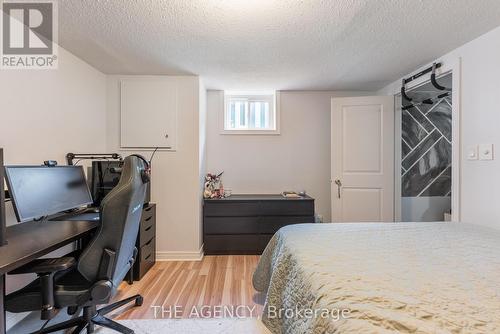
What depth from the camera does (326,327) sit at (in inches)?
31.6

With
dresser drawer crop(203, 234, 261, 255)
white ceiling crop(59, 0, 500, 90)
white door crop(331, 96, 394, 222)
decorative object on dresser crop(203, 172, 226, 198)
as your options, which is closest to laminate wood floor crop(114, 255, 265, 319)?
dresser drawer crop(203, 234, 261, 255)

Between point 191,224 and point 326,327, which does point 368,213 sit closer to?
point 191,224

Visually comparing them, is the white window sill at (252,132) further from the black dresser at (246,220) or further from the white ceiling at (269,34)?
the black dresser at (246,220)

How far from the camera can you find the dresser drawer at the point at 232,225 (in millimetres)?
3092

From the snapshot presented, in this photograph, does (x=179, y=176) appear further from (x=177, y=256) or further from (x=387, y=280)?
(x=387, y=280)

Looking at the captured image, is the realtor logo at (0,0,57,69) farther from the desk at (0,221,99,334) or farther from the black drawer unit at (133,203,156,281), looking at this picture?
the black drawer unit at (133,203,156,281)

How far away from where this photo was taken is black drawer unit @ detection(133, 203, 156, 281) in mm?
2439

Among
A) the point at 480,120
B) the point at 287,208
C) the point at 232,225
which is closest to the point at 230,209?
the point at 232,225

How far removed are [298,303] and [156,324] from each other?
4.05ft

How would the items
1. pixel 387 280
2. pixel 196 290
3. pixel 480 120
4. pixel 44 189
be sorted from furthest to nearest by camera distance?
pixel 196 290
pixel 480 120
pixel 44 189
pixel 387 280

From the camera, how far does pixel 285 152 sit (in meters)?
3.60

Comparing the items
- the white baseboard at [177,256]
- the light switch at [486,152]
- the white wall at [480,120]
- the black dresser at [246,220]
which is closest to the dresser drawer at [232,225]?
the black dresser at [246,220]

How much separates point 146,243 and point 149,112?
152 cm

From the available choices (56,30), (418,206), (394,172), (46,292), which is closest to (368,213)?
(394,172)
